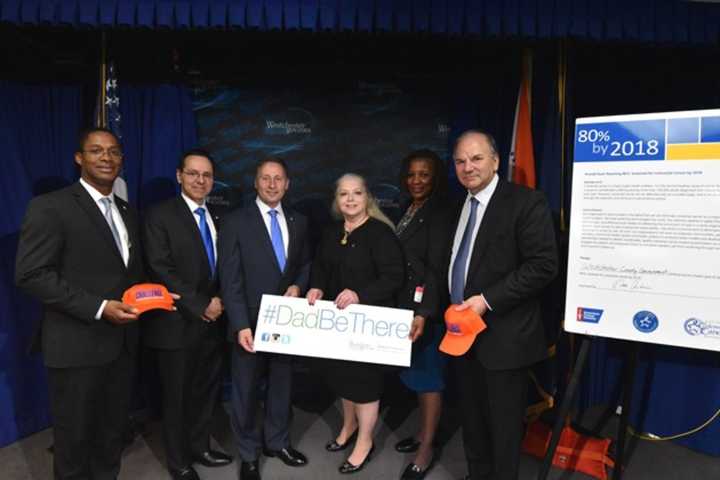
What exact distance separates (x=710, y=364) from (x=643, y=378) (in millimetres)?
417

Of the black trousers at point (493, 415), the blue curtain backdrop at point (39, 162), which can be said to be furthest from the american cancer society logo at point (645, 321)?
the blue curtain backdrop at point (39, 162)

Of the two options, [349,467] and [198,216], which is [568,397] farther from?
[198,216]

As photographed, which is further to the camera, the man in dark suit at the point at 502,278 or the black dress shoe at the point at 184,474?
the black dress shoe at the point at 184,474

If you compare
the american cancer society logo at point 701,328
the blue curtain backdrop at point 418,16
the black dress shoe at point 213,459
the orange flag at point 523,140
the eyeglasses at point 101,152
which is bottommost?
the black dress shoe at point 213,459

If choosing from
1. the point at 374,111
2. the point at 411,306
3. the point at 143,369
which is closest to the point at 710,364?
the point at 411,306

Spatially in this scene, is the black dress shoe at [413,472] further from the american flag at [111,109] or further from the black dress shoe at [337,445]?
the american flag at [111,109]

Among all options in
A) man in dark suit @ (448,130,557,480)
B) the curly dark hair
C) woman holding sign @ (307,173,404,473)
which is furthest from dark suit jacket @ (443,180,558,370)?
the curly dark hair

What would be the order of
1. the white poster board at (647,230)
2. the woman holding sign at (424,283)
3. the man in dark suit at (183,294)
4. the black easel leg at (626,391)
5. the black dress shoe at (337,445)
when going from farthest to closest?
the black dress shoe at (337,445) → the woman holding sign at (424,283) → the man in dark suit at (183,294) → the black easel leg at (626,391) → the white poster board at (647,230)

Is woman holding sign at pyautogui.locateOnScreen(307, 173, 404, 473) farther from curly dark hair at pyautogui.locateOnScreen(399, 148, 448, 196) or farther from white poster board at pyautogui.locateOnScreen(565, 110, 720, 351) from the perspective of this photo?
white poster board at pyautogui.locateOnScreen(565, 110, 720, 351)

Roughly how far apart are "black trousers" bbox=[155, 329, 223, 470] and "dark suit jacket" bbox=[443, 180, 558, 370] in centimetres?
147

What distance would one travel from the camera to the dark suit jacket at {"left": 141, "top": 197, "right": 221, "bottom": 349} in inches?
90.6

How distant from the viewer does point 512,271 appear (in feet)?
6.69

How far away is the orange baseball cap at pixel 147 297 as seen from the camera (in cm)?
201

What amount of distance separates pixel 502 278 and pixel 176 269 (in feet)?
5.32
